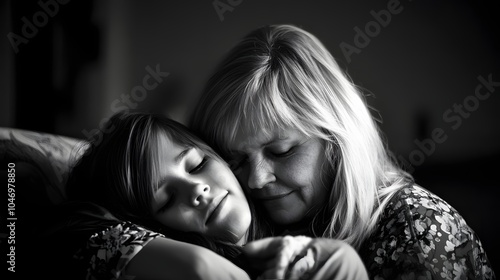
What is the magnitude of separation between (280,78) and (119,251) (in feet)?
1.49

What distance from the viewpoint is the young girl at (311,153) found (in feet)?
2.75

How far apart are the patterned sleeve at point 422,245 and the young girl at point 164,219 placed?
0.45 feet

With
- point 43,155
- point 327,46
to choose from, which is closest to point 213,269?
point 43,155

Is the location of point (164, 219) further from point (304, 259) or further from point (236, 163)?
point (304, 259)

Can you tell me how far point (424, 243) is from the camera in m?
0.76

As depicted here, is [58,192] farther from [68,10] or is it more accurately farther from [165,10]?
[165,10]

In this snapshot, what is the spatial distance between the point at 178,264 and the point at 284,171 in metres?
0.33

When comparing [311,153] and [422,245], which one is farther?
[311,153]

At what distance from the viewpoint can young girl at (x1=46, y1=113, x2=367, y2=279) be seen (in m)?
0.63

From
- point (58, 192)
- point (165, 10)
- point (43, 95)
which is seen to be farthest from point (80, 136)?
point (58, 192)

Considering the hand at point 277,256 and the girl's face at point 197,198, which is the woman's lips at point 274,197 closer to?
the girl's face at point 197,198

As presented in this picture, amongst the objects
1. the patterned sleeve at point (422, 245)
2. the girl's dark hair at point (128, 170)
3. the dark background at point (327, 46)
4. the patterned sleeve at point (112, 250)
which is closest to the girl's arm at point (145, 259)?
the patterned sleeve at point (112, 250)

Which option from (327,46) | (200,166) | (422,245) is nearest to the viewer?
(422,245)

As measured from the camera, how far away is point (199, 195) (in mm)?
820
